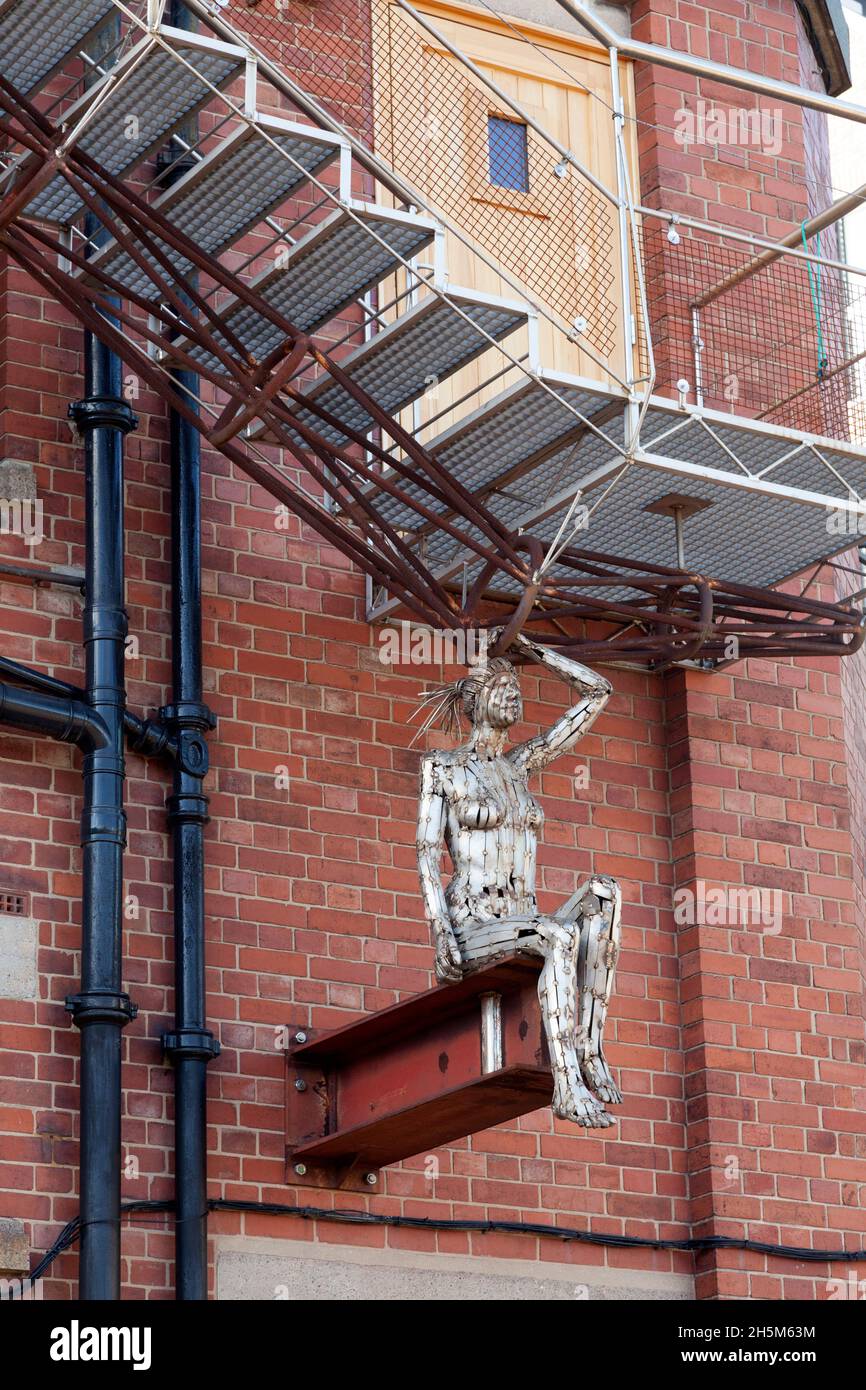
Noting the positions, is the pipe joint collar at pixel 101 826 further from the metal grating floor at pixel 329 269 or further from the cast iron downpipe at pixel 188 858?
the metal grating floor at pixel 329 269

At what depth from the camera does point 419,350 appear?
504 inches

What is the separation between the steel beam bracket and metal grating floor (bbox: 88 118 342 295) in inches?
150

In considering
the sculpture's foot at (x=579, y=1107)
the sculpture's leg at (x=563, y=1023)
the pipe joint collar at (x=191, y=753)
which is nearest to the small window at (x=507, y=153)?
the pipe joint collar at (x=191, y=753)

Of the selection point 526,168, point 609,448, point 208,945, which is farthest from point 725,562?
point 208,945

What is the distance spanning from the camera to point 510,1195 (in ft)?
45.2

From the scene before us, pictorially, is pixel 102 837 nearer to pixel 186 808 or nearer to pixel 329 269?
pixel 186 808

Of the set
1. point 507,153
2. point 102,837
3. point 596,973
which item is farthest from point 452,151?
point 596,973

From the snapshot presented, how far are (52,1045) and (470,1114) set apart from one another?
2.06 metres

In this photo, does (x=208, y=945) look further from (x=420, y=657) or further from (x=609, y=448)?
(x=609, y=448)

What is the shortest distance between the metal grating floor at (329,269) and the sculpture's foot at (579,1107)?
13.1 ft

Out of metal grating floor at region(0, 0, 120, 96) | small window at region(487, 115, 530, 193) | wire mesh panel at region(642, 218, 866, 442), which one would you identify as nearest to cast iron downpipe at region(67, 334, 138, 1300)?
metal grating floor at region(0, 0, 120, 96)

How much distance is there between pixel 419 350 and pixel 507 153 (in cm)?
292

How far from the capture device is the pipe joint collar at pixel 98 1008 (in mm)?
12508

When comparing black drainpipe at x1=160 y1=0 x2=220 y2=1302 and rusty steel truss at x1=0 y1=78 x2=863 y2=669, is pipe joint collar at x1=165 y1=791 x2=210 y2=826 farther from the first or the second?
rusty steel truss at x1=0 y1=78 x2=863 y2=669
